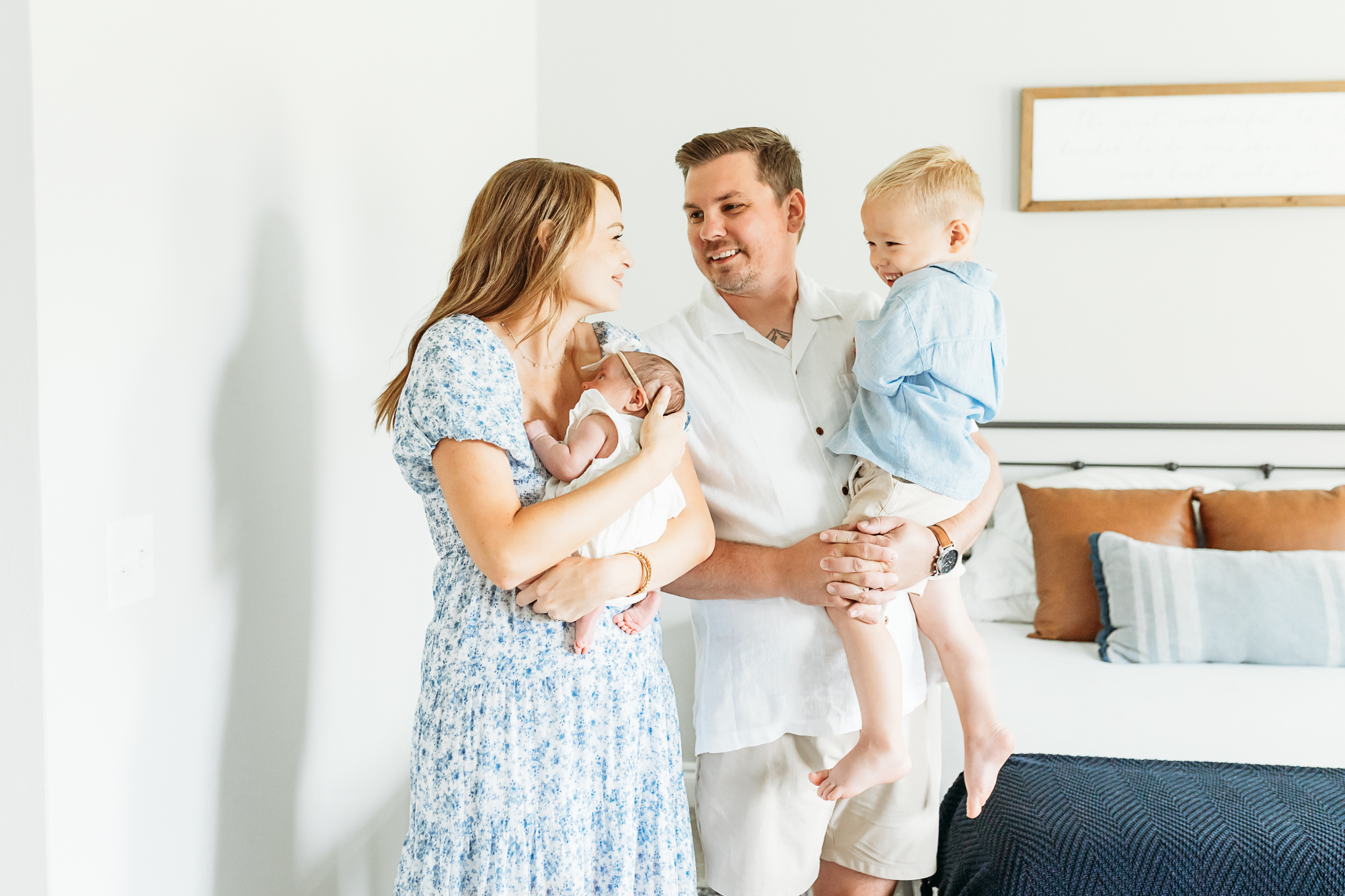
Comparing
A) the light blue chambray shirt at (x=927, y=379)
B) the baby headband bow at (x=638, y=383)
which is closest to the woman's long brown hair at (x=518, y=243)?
the baby headband bow at (x=638, y=383)

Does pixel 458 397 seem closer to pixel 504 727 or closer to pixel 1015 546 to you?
pixel 504 727

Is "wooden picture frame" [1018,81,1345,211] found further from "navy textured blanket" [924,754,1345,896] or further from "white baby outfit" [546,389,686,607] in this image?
"white baby outfit" [546,389,686,607]

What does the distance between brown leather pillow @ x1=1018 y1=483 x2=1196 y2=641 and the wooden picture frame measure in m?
0.88

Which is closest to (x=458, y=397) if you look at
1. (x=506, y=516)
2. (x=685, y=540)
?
(x=506, y=516)

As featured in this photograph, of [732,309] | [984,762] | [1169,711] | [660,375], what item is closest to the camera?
[660,375]

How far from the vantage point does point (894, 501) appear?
1.42m

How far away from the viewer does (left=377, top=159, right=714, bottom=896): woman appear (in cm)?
108

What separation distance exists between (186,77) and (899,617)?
4.41 ft

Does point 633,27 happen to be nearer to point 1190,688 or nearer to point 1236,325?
point 1236,325

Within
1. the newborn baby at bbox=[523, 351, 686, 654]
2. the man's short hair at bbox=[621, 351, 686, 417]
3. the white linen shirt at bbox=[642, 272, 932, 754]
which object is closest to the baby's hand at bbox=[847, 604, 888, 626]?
the white linen shirt at bbox=[642, 272, 932, 754]

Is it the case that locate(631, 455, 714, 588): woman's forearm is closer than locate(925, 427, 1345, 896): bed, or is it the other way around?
locate(631, 455, 714, 588): woman's forearm

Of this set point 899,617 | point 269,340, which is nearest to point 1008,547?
point 899,617

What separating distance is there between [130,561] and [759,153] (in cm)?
115

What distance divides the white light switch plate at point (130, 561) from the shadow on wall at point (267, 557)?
0.15m
